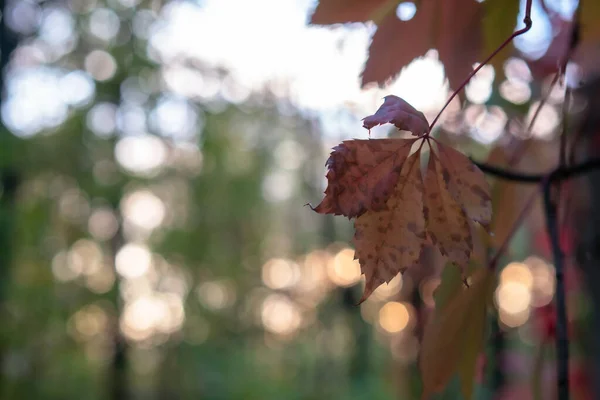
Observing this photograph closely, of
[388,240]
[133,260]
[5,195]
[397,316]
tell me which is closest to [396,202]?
[388,240]

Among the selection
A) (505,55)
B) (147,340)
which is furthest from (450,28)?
(147,340)

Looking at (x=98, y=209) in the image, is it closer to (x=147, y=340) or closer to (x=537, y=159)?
(x=147, y=340)

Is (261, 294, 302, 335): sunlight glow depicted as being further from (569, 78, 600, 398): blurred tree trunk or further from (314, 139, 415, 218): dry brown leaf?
(314, 139, 415, 218): dry brown leaf

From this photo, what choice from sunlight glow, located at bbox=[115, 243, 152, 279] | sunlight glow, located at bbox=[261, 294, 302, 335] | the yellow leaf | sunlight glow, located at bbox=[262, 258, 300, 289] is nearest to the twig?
the yellow leaf

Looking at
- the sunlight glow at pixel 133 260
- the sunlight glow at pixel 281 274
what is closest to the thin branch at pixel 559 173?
the sunlight glow at pixel 133 260

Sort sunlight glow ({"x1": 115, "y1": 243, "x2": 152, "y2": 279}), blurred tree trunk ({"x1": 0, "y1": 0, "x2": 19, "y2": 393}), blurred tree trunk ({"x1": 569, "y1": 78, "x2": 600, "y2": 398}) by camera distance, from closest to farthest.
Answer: blurred tree trunk ({"x1": 569, "y1": 78, "x2": 600, "y2": 398}) < blurred tree trunk ({"x1": 0, "y1": 0, "x2": 19, "y2": 393}) < sunlight glow ({"x1": 115, "y1": 243, "x2": 152, "y2": 279})

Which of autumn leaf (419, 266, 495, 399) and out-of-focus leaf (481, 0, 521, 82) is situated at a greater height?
out-of-focus leaf (481, 0, 521, 82)

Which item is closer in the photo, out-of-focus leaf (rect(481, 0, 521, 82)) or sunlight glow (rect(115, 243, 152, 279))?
out-of-focus leaf (rect(481, 0, 521, 82))

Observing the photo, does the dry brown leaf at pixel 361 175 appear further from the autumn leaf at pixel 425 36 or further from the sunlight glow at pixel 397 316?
the sunlight glow at pixel 397 316
